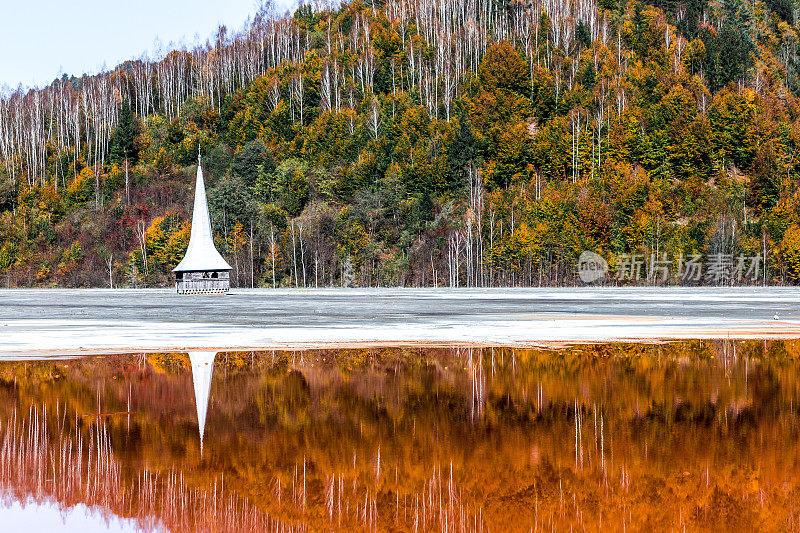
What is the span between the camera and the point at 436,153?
10250 centimetres

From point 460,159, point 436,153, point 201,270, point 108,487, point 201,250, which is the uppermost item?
point 436,153

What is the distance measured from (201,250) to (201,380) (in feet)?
156

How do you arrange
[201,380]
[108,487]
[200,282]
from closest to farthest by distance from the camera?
[108,487] → [201,380] → [200,282]

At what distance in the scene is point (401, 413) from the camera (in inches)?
501

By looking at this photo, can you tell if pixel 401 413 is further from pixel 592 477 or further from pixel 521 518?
pixel 521 518

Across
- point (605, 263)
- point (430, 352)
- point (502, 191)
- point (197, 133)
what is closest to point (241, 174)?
point (197, 133)

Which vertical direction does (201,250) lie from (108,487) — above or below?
above

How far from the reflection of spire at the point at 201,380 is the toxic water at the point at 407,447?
70 millimetres

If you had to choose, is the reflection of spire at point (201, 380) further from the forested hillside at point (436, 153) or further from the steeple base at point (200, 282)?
the forested hillside at point (436, 153)

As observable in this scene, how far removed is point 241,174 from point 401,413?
94.0 m

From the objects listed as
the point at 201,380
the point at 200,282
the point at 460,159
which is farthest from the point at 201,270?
the point at 460,159

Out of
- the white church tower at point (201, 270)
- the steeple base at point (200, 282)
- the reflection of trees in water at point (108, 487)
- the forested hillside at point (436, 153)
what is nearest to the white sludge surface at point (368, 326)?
the reflection of trees in water at point (108, 487)

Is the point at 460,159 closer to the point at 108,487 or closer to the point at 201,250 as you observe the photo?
the point at 201,250

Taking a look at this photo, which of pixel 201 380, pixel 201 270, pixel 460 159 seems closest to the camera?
pixel 201 380
